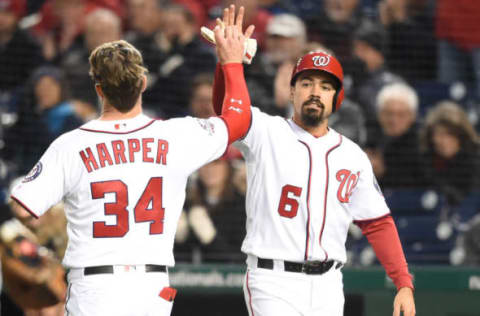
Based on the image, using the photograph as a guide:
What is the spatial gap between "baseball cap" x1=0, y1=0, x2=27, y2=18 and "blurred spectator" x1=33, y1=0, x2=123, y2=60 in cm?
18

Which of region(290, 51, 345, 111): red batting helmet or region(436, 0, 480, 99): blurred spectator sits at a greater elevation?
region(436, 0, 480, 99): blurred spectator

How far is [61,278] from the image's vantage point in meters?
5.32

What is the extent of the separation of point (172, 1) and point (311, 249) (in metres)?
4.19

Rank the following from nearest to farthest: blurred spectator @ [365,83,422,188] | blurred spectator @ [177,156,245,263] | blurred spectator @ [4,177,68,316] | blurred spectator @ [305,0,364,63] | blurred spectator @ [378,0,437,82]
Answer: blurred spectator @ [4,177,68,316]
blurred spectator @ [177,156,245,263]
blurred spectator @ [365,83,422,188]
blurred spectator @ [305,0,364,63]
blurred spectator @ [378,0,437,82]

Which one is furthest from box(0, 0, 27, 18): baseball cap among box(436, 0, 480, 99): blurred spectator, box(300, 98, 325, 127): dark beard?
box(300, 98, 325, 127): dark beard

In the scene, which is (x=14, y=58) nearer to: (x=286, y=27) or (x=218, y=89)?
(x=286, y=27)

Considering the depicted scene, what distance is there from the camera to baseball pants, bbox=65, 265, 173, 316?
9.16ft

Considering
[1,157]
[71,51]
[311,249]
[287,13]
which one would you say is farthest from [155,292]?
[287,13]

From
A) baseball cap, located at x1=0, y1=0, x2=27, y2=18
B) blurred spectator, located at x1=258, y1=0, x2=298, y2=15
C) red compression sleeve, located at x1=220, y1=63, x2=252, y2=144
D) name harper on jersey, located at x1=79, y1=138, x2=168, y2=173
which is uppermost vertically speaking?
blurred spectator, located at x1=258, y1=0, x2=298, y2=15

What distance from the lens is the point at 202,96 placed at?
627 cm

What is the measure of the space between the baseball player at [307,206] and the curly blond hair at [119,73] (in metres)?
0.57

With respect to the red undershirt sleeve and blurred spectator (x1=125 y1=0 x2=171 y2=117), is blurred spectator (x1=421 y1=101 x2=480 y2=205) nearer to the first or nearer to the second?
blurred spectator (x1=125 y1=0 x2=171 y2=117)

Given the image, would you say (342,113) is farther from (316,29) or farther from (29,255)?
(29,255)

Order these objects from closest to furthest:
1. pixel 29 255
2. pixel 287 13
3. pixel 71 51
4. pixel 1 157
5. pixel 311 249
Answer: pixel 311 249, pixel 29 255, pixel 1 157, pixel 71 51, pixel 287 13
